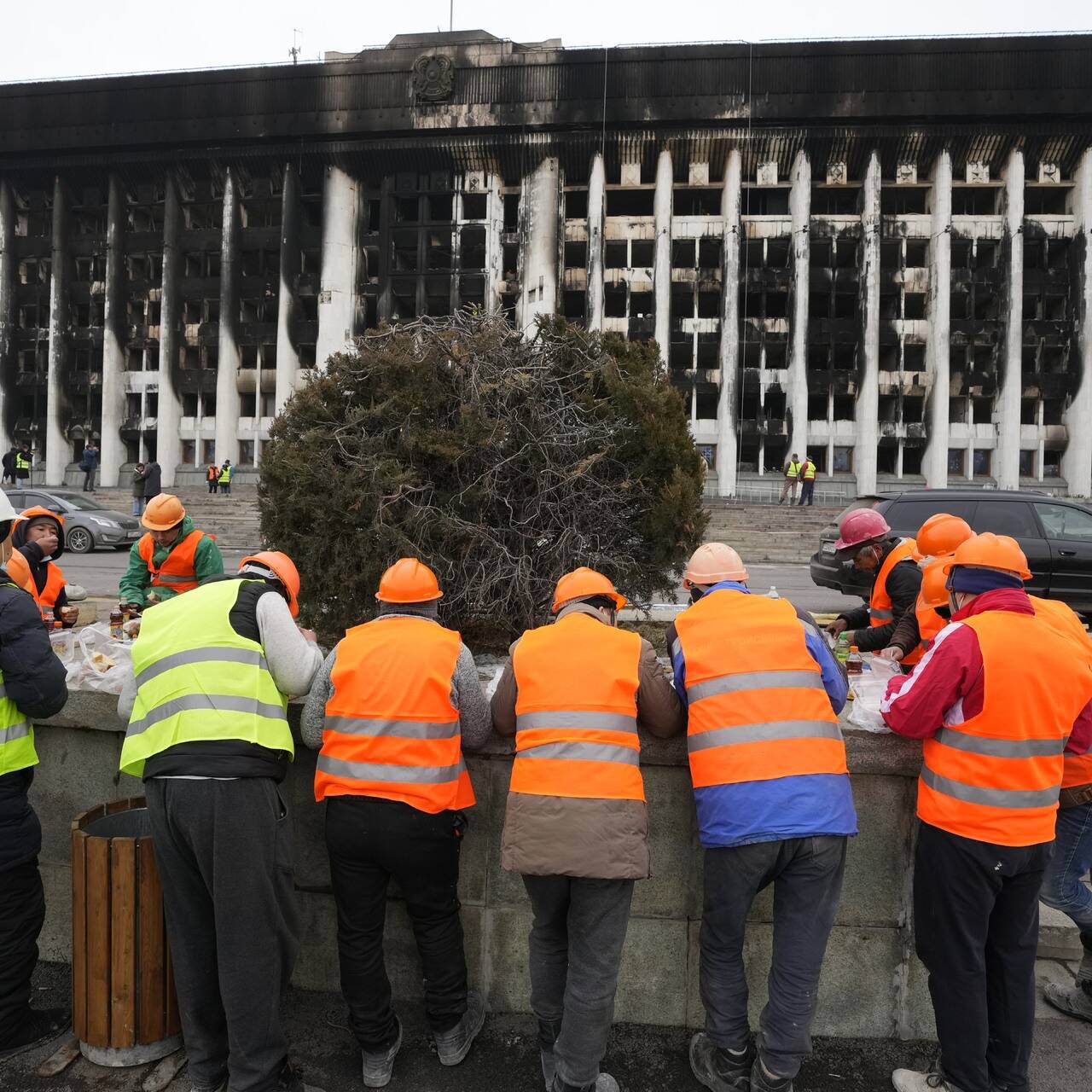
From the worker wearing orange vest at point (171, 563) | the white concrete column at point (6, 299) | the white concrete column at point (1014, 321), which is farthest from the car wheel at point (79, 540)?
the white concrete column at point (1014, 321)

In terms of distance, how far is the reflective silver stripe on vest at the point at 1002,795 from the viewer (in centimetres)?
267

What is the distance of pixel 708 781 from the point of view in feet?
9.29

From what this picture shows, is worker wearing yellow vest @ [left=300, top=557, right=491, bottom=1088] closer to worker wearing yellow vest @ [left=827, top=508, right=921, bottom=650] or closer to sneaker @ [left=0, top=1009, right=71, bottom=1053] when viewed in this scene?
sneaker @ [left=0, top=1009, right=71, bottom=1053]

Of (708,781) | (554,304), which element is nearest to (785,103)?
(554,304)

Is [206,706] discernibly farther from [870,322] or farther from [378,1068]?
[870,322]

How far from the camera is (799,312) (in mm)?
39188

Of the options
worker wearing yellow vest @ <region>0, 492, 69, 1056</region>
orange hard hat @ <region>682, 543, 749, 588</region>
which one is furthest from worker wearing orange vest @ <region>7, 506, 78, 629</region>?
orange hard hat @ <region>682, 543, 749, 588</region>

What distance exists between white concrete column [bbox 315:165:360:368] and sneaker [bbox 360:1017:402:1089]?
42.9m

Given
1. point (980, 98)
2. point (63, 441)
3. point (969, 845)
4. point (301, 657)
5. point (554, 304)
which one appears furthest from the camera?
point (63, 441)

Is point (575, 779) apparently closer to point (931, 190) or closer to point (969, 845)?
point (969, 845)

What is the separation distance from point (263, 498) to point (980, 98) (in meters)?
46.1

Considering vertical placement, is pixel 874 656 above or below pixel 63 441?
below

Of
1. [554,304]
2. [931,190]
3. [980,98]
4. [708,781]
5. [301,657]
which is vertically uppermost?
[980,98]

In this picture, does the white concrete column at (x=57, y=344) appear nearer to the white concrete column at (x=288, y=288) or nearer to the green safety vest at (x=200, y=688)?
the white concrete column at (x=288, y=288)
